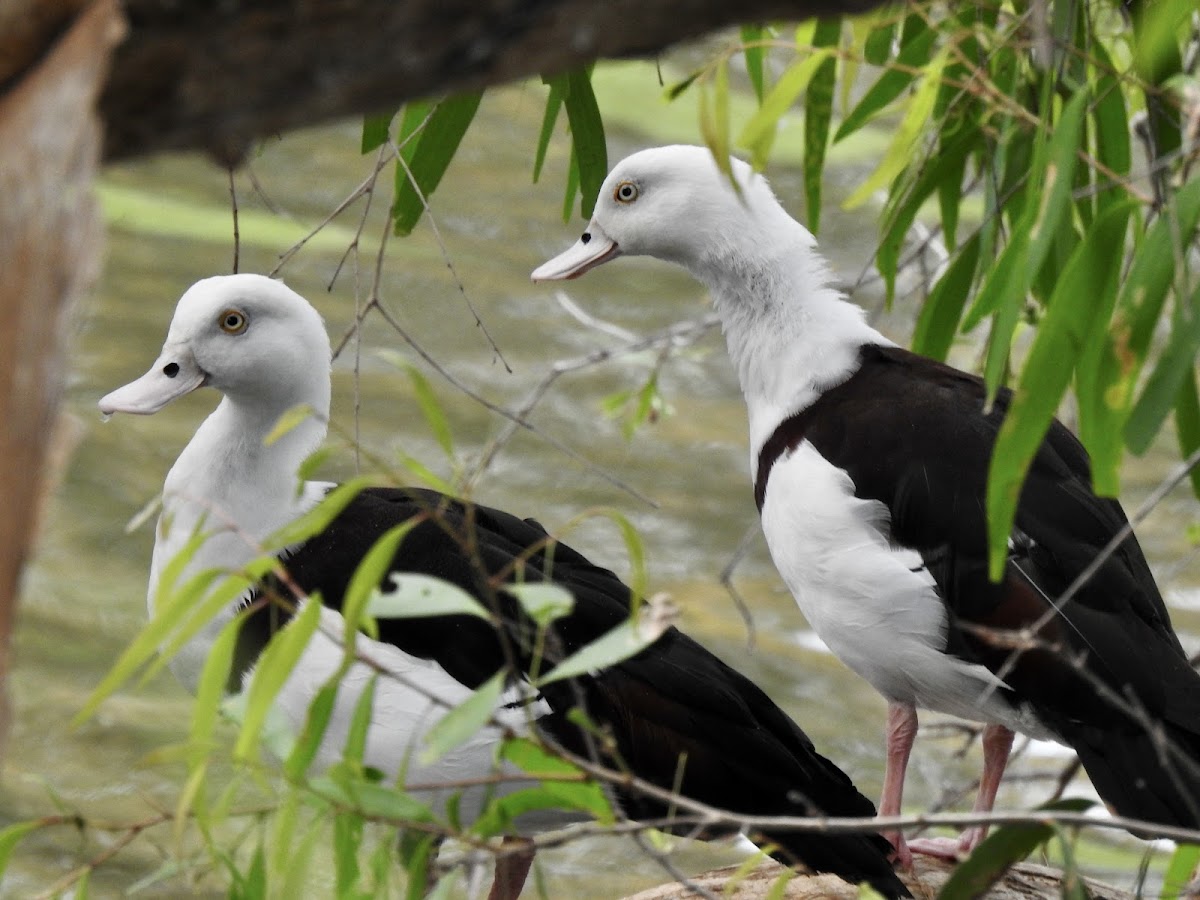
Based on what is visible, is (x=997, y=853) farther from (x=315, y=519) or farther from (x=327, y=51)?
(x=327, y=51)

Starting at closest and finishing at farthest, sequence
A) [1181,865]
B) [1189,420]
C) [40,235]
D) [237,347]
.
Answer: [40,235] → [1181,865] → [1189,420] → [237,347]

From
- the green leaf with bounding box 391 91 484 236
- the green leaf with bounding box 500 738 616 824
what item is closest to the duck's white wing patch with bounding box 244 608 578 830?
the green leaf with bounding box 391 91 484 236

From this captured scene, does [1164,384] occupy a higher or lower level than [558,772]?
higher

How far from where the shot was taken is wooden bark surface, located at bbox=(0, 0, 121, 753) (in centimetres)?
81

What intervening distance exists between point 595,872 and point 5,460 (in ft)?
9.63

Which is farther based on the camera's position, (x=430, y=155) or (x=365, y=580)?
(x=430, y=155)

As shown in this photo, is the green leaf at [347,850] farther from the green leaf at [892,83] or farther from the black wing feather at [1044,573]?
the green leaf at [892,83]

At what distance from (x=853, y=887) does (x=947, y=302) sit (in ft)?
2.32

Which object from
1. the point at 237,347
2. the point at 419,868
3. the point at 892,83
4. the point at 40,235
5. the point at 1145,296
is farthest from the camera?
the point at 237,347

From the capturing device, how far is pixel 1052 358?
1.42 metres

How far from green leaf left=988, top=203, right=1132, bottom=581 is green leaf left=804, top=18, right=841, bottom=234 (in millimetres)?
527

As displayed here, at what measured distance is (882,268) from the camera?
2219 millimetres

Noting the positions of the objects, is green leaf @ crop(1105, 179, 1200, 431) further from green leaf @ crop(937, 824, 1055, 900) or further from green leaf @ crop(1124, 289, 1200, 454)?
green leaf @ crop(937, 824, 1055, 900)

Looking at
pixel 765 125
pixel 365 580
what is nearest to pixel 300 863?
pixel 365 580
